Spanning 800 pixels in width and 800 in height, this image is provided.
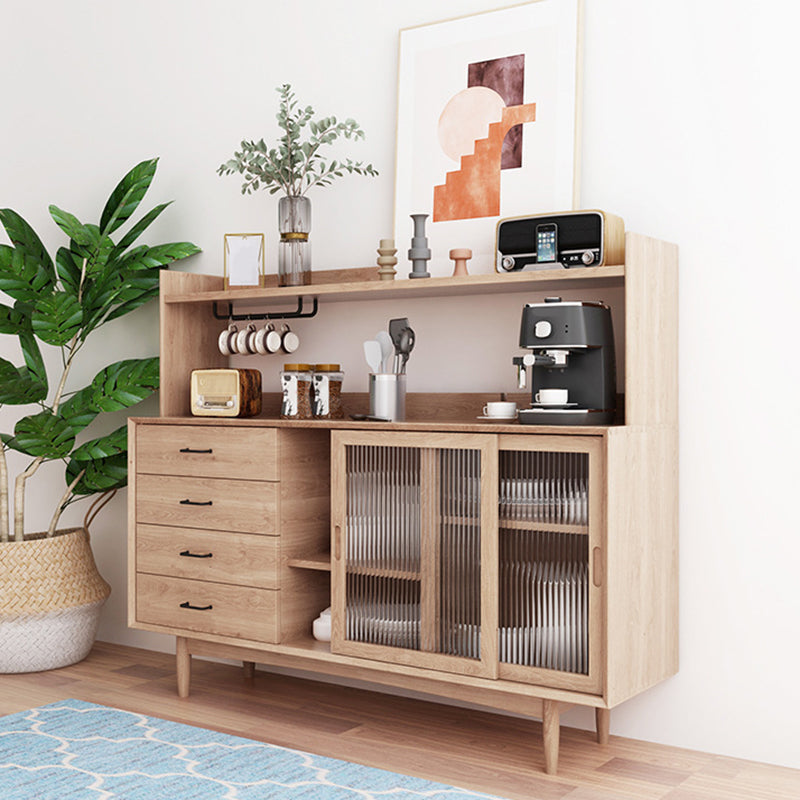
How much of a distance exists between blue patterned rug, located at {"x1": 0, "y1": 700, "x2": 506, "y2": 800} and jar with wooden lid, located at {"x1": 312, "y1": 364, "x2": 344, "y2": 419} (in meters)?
1.03

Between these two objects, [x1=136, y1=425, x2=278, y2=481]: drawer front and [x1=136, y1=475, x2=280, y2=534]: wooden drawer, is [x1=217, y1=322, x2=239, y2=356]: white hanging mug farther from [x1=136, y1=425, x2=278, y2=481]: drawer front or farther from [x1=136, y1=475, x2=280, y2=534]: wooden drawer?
[x1=136, y1=475, x2=280, y2=534]: wooden drawer

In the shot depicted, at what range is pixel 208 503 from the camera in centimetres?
321

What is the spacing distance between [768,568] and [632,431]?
1.86ft

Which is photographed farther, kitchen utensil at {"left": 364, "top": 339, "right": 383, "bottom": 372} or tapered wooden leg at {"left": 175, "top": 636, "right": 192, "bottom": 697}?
tapered wooden leg at {"left": 175, "top": 636, "right": 192, "bottom": 697}

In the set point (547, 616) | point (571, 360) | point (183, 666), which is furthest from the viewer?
point (183, 666)

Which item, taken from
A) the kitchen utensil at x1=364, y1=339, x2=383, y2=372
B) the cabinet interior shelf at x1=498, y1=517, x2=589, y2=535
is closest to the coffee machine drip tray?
the cabinet interior shelf at x1=498, y1=517, x2=589, y2=535

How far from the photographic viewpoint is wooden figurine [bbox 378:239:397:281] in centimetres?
309

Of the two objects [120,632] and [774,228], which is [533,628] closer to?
[774,228]

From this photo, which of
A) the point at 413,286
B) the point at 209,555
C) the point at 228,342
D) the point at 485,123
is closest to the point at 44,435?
the point at 228,342

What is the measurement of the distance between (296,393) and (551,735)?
131 cm

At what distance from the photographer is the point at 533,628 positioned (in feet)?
8.62

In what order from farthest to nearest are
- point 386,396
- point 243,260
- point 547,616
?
1. point 243,260
2. point 386,396
3. point 547,616

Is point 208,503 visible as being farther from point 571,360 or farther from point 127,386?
point 571,360

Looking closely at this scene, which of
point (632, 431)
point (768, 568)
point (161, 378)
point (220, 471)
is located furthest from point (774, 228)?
point (161, 378)
